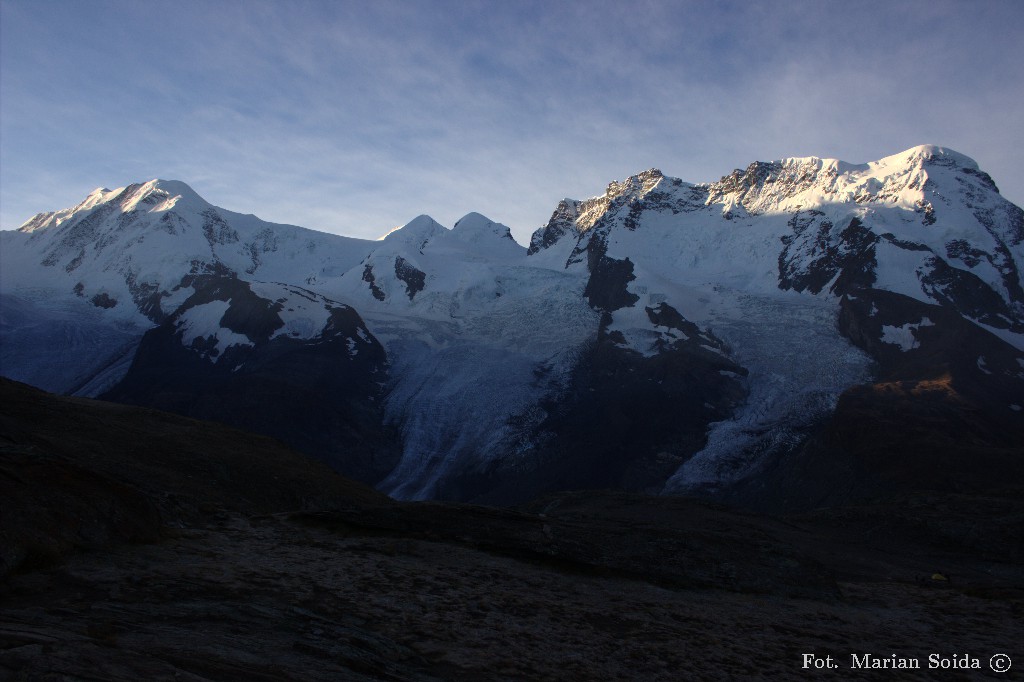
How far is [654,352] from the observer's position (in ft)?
448

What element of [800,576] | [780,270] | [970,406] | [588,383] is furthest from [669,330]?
Result: [800,576]

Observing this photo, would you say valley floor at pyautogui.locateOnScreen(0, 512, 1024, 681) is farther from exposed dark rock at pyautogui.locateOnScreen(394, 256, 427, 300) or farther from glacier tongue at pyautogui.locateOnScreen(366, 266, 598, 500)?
exposed dark rock at pyautogui.locateOnScreen(394, 256, 427, 300)

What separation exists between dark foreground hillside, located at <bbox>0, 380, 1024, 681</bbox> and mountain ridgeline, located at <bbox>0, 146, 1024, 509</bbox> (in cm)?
6024

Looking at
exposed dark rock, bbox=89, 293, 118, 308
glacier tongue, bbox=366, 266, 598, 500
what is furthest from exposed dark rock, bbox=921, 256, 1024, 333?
exposed dark rock, bbox=89, 293, 118, 308

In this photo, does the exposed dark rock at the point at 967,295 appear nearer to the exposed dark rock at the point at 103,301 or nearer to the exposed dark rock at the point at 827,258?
the exposed dark rock at the point at 827,258

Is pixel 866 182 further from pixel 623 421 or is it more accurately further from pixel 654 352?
pixel 623 421

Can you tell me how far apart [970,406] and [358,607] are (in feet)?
322

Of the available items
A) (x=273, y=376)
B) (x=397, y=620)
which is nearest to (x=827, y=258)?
(x=273, y=376)

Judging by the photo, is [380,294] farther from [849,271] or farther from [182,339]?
[849,271]

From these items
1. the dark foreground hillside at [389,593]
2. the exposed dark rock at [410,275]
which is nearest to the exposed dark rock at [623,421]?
the exposed dark rock at [410,275]

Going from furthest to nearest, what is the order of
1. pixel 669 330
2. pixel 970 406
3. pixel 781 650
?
1. pixel 669 330
2. pixel 970 406
3. pixel 781 650

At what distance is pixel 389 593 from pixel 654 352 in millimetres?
122671

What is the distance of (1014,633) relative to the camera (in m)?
21.3

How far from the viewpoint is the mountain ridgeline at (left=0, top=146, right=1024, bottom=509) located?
323ft
